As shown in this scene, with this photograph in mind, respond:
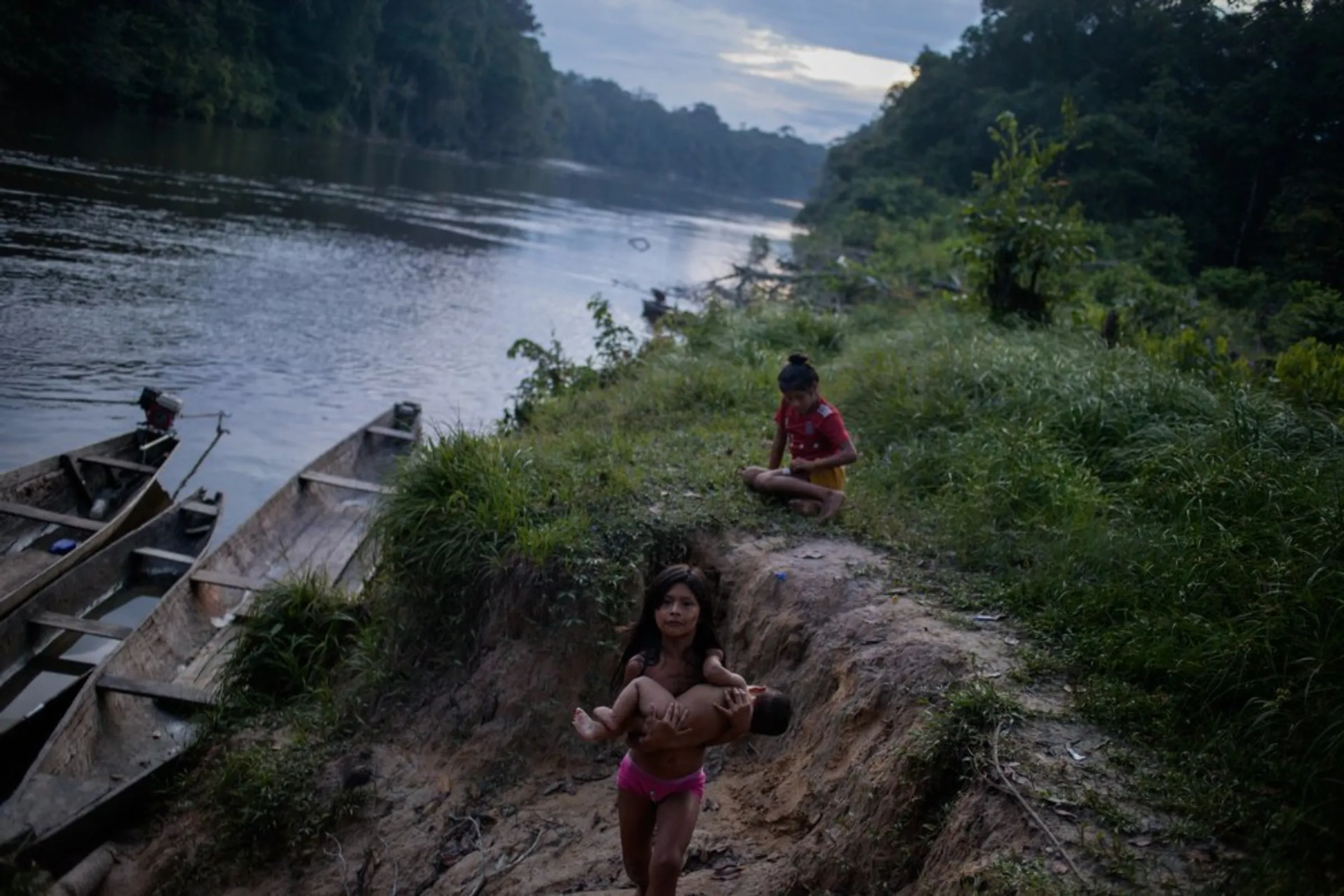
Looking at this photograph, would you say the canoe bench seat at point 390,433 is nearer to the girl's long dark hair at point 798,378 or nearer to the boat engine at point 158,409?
the boat engine at point 158,409

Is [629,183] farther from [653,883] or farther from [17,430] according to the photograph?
[653,883]

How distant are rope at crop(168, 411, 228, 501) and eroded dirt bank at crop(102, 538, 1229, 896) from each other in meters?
6.67

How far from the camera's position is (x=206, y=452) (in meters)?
12.1

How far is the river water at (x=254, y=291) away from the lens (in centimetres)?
1370

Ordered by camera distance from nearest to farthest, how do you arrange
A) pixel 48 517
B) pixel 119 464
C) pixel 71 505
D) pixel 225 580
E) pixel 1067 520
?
pixel 1067 520 → pixel 225 580 → pixel 48 517 → pixel 71 505 → pixel 119 464

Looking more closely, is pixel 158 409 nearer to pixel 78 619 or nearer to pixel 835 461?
pixel 78 619

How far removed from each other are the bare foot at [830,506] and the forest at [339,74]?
1350 inches

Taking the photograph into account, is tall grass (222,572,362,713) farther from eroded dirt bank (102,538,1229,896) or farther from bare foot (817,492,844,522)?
bare foot (817,492,844,522)

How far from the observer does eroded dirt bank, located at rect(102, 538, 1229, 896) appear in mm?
3344

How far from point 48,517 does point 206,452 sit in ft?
11.6

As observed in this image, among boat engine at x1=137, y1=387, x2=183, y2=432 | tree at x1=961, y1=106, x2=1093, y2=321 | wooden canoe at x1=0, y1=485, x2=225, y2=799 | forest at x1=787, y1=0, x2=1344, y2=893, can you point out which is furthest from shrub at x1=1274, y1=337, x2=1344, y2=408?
boat engine at x1=137, y1=387, x2=183, y2=432

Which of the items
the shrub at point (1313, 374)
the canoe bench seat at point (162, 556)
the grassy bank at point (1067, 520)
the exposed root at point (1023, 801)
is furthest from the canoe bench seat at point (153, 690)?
the shrub at point (1313, 374)

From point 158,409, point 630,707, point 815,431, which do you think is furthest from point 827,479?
point 158,409

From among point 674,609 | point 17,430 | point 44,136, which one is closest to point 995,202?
point 674,609
